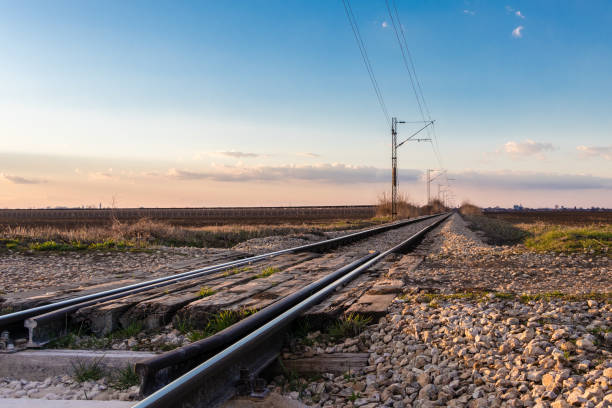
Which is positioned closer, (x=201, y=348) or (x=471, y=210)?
(x=201, y=348)

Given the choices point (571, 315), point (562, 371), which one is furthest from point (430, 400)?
point (571, 315)

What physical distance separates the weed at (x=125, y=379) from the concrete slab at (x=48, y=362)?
0.13 meters

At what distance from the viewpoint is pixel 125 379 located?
10.6ft

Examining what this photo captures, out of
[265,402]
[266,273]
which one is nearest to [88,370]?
[265,402]

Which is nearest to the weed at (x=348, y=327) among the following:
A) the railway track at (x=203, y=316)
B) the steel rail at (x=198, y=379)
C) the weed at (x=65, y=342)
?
the railway track at (x=203, y=316)

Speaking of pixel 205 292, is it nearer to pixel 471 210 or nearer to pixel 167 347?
pixel 167 347

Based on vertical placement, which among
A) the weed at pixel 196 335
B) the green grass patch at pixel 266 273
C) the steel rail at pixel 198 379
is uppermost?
the steel rail at pixel 198 379

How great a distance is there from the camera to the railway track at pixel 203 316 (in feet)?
8.57

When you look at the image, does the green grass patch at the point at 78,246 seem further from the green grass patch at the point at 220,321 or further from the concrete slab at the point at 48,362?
the concrete slab at the point at 48,362

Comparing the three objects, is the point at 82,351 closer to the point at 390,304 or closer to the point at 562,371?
the point at 390,304

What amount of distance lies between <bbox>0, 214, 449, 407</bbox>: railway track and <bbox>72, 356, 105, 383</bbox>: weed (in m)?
0.70

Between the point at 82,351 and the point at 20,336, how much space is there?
2.75ft

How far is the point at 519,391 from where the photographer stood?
9.14 feet

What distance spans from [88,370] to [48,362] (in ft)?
Answer: 1.36
